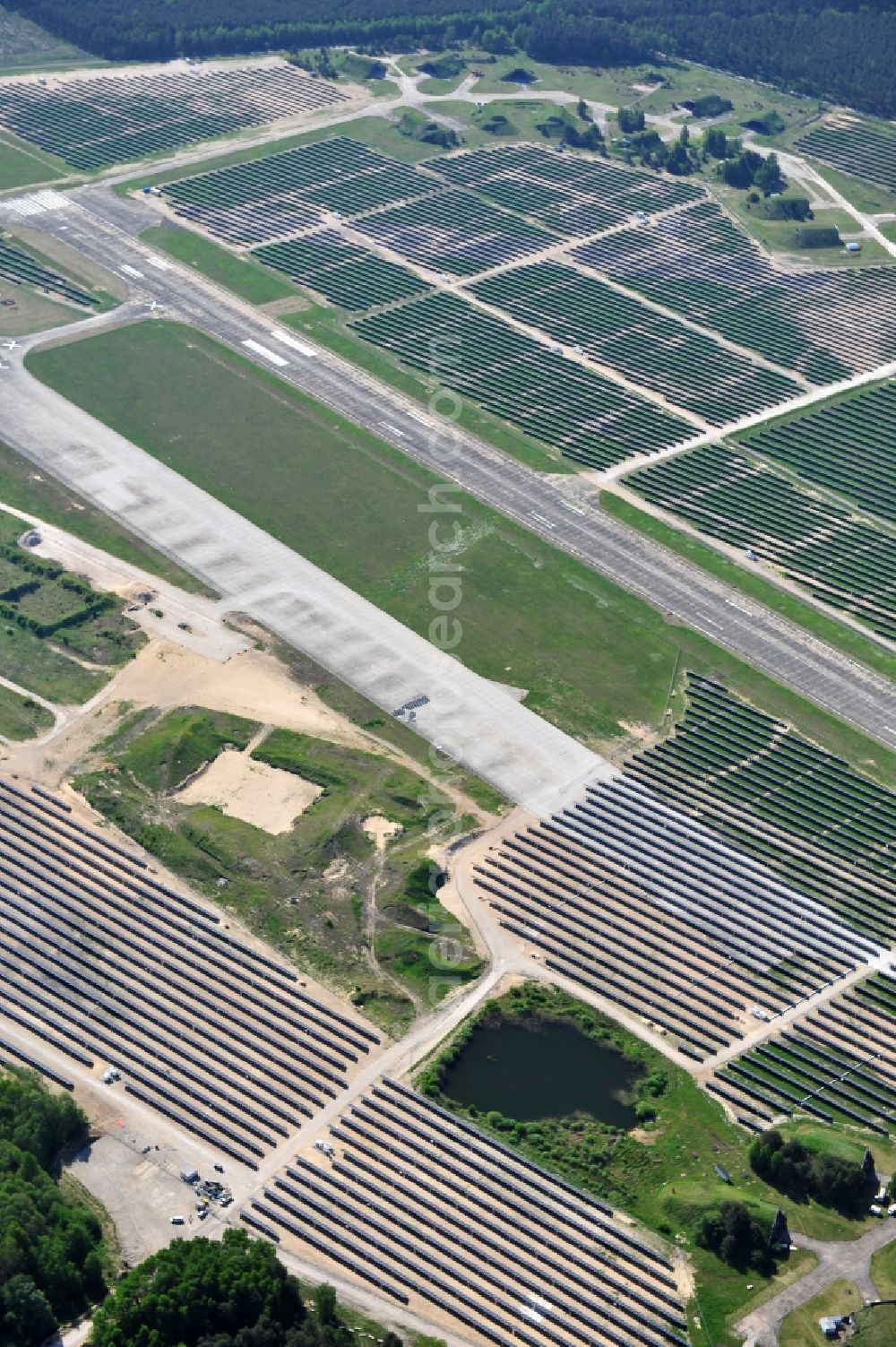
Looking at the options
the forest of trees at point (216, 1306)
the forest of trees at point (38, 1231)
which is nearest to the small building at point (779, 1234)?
the forest of trees at point (216, 1306)

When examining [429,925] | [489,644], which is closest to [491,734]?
[489,644]

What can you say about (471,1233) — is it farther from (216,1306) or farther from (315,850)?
(315,850)

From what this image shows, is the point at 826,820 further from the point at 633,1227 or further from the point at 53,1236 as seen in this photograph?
the point at 53,1236

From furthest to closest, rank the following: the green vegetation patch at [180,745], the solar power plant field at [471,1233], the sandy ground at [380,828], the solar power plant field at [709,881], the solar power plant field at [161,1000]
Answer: the green vegetation patch at [180,745] → the sandy ground at [380,828] → the solar power plant field at [709,881] → the solar power plant field at [161,1000] → the solar power plant field at [471,1233]

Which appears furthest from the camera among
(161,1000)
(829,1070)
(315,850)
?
(315,850)

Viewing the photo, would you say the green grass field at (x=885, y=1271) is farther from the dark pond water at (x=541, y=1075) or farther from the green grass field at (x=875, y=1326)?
the dark pond water at (x=541, y=1075)

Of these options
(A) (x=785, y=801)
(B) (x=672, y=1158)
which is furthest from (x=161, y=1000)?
(A) (x=785, y=801)
